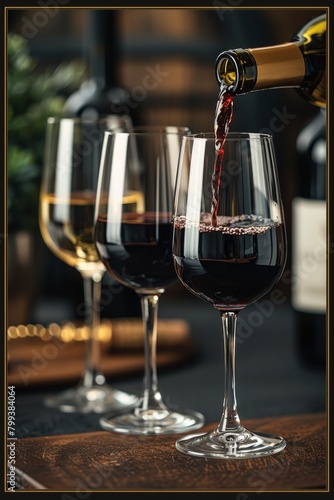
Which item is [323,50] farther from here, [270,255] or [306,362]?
[306,362]

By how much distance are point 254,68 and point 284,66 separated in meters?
0.08

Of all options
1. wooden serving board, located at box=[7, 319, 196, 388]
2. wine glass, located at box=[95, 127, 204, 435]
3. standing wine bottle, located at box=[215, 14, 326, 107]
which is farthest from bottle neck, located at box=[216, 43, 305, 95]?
wooden serving board, located at box=[7, 319, 196, 388]

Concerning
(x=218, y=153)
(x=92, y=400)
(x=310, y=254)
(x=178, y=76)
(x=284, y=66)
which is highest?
(x=178, y=76)

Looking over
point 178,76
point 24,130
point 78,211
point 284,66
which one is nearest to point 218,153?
point 284,66

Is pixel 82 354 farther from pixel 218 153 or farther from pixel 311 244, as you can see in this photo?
pixel 218 153

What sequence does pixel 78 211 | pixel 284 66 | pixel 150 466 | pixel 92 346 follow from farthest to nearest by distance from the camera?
pixel 92 346, pixel 78 211, pixel 284 66, pixel 150 466

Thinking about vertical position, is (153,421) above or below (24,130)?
below

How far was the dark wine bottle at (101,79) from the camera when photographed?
185 cm

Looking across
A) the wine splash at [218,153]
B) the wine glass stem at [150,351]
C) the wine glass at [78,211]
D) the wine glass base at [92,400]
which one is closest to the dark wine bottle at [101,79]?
the wine glass at [78,211]

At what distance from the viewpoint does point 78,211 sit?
1433 millimetres

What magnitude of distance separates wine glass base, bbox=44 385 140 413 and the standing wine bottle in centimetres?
48

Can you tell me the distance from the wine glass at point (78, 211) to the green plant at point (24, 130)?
0.83 ft

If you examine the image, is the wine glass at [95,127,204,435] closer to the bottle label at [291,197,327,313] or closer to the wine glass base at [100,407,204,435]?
the wine glass base at [100,407,204,435]

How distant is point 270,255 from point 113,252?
0.23m
